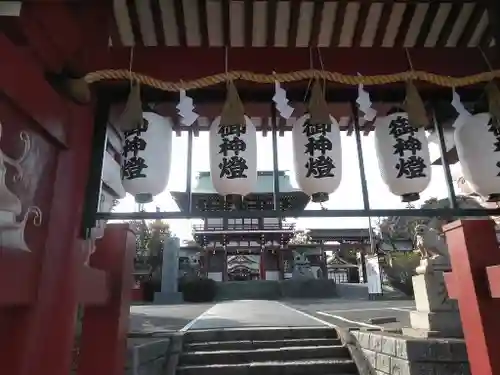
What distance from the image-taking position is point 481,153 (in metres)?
2.91

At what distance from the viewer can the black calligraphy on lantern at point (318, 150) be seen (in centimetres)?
295

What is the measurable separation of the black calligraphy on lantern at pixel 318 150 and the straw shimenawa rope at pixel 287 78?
1.34ft

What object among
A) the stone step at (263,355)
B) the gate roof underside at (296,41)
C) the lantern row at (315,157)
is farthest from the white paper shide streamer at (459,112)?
the stone step at (263,355)

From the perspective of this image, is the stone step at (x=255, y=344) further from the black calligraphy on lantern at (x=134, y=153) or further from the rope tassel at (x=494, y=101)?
the rope tassel at (x=494, y=101)

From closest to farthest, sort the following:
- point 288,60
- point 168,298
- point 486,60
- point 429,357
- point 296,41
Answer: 1. point 486,60
2. point 296,41
3. point 288,60
4. point 429,357
5. point 168,298

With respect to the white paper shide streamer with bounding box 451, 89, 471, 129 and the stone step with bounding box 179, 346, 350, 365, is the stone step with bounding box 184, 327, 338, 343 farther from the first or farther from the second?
the white paper shide streamer with bounding box 451, 89, 471, 129

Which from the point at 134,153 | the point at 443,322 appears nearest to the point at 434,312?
the point at 443,322

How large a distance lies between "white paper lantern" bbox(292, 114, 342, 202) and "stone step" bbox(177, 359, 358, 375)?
13.5ft

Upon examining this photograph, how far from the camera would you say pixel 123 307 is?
161 inches

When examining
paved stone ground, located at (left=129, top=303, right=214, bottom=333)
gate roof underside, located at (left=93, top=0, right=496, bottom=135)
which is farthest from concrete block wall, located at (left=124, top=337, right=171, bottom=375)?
gate roof underside, located at (left=93, top=0, right=496, bottom=135)

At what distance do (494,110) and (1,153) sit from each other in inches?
140

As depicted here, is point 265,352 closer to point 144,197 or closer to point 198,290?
point 144,197

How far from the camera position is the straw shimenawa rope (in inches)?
115

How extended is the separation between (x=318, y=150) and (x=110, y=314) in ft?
9.60
